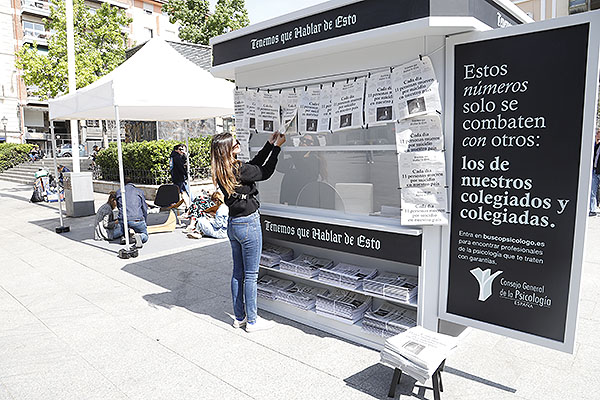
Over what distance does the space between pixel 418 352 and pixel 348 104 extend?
2002 mm

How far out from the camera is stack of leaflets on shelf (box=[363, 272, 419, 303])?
11.0 feet

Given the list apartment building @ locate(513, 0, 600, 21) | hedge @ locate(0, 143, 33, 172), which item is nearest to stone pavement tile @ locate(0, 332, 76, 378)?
hedge @ locate(0, 143, 33, 172)

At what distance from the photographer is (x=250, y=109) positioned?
4281 millimetres

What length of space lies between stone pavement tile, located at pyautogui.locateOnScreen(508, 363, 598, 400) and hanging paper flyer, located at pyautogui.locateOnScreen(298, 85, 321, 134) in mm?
2552

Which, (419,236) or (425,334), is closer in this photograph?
(425,334)

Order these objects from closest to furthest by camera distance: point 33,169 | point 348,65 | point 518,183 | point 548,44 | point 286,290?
point 548,44 → point 518,183 → point 348,65 → point 286,290 → point 33,169

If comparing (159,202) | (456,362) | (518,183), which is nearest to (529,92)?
(518,183)

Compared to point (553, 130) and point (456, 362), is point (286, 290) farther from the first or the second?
point (553, 130)

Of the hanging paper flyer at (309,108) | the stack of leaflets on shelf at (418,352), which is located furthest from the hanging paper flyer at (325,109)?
the stack of leaflets on shelf at (418,352)

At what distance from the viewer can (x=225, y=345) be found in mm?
3666

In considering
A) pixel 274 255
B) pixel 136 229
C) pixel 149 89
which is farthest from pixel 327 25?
pixel 136 229

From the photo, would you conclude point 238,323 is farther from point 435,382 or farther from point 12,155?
point 12,155

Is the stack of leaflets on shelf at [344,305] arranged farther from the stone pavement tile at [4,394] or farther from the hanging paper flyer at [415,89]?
the stone pavement tile at [4,394]

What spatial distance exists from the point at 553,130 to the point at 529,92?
0.96 ft
